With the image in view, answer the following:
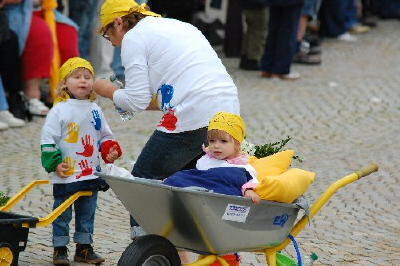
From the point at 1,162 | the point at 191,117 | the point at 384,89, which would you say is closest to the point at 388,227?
the point at 191,117

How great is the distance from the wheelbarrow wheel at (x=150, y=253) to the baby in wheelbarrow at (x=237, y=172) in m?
0.30

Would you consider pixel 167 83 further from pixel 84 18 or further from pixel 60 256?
pixel 84 18

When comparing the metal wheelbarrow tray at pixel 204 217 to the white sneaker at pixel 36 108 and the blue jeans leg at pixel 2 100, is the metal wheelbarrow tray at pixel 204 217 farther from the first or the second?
the white sneaker at pixel 36 108

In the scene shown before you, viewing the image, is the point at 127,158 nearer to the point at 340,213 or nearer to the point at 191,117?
the point at 340,213

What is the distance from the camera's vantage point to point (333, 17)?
1725 cm

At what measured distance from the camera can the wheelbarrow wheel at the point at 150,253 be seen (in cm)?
571

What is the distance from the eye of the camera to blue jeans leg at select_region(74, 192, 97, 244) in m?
7.04

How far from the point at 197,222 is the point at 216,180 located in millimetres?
249

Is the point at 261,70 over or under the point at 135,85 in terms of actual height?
under

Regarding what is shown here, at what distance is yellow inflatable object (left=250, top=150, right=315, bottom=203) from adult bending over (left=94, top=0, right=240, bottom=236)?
428 millimetres

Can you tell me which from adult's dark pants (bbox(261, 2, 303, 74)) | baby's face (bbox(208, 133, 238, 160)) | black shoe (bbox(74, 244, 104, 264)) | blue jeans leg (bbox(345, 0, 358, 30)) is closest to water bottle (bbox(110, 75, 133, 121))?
baby's face (bbox(208, 133, 238, 160))

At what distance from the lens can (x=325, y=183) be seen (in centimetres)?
966

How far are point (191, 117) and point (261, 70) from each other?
27.0 feet

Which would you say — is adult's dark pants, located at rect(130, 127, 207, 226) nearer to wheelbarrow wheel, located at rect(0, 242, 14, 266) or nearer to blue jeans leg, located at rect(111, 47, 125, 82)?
wheelbarrow wheel, located at rect(0, 242, 14, 266)
